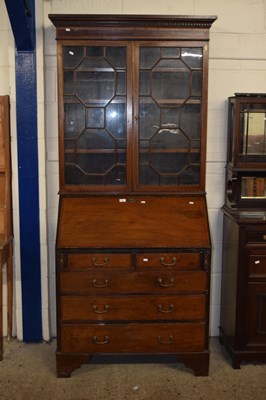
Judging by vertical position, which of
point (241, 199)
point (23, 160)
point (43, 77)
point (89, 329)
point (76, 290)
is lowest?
point (89, 329)

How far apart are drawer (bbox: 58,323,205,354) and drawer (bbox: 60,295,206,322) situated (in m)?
0.06

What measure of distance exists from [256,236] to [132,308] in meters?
0.94

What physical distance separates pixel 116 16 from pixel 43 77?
707mm

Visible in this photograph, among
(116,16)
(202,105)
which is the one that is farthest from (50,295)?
(116,16)

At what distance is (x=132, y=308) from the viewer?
304 cm

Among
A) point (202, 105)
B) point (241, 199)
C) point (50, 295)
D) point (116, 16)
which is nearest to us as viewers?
point (116, 16)

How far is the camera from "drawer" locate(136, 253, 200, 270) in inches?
118

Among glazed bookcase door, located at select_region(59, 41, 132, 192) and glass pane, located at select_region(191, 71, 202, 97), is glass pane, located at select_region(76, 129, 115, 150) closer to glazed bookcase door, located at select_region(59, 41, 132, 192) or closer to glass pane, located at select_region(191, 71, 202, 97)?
glazed bookcase door, located at select_region(59, 41, 132, 192)

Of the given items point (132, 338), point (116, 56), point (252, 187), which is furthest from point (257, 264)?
point (116, 56)

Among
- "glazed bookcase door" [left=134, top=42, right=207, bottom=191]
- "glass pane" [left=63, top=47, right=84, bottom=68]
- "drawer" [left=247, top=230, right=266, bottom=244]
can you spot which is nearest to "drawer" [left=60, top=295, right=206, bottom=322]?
"drawer" [left=247, top=230, right=266, bottom=244]

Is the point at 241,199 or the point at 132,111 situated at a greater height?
the point at 132,111

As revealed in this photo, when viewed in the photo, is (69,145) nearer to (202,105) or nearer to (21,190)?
(21,190)

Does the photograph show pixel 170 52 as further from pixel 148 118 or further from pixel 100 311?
pixel 100 311

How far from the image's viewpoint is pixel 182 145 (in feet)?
10.5
